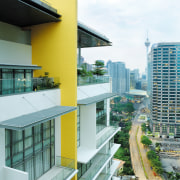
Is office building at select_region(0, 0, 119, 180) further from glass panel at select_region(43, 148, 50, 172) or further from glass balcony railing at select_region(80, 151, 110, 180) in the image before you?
glass balcony railing at select_region(80, 151, 110, 180)

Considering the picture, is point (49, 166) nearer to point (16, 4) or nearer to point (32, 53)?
point (32, 53)

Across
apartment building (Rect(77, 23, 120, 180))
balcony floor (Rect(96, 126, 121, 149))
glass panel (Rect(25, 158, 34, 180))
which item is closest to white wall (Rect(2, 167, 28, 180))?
glass panel (Rect(25, 158, 34, 180))

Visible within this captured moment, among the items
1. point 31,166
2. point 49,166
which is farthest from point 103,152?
point 31,166

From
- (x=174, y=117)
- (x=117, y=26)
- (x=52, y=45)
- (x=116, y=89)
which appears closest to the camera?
(x=52, y=45)

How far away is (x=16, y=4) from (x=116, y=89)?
103432 millimetres

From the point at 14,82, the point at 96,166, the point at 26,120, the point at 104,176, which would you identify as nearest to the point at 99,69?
the point at 96,166

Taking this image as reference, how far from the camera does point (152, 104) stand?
73.8 metres

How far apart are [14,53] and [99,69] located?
784 cm

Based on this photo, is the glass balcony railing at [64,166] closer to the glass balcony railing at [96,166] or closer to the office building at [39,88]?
the office building at [39,88]

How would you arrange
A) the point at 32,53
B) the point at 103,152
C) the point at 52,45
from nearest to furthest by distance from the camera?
the point at 52,45 < the point at 32,53 < the point at 103,152

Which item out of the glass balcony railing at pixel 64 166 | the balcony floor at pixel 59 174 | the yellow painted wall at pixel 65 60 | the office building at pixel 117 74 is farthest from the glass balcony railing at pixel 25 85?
the office building at pixel 117 74

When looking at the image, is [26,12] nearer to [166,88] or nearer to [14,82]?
[14,82]

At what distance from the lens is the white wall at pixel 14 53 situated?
9.84 metres

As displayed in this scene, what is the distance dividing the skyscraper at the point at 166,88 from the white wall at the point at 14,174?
2822 inches
